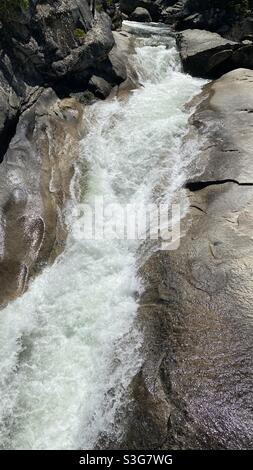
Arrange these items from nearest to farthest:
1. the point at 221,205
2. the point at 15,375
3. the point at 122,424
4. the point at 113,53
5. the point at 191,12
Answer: the point at 122,424, the point at 15,375, the point at 221,205, the point at 113,53, the point at 191,12

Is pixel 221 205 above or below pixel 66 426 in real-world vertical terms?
above

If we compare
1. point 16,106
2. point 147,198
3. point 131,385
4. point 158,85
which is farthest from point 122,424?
point 158,85

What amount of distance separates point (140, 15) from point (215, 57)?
46.6ft

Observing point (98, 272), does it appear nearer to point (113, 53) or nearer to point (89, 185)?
point (89, 185)

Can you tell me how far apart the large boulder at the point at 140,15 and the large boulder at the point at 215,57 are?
11.9 metres

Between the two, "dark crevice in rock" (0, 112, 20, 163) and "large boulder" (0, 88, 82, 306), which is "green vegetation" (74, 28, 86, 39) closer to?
"large boulder" (0, 88, 82, 306)

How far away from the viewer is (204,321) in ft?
33.9

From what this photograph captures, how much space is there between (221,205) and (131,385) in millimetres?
6696

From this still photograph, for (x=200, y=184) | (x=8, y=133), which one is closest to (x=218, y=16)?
(x=200, y=184)

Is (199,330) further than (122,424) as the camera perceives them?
Yes

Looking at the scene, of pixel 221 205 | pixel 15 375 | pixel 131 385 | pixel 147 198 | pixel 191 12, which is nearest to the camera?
pixel 131 385

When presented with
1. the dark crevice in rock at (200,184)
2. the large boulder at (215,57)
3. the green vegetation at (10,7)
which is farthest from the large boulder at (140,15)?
the dark crevice in rock at (200,184)

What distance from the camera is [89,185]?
16.0 metres

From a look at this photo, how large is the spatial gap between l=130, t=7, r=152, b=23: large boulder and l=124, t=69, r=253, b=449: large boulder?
2536 centimetres
